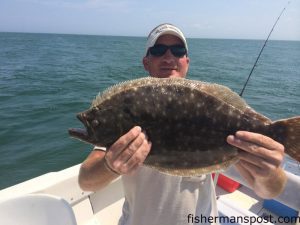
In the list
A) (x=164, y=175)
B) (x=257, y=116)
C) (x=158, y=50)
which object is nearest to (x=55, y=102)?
(x=158, y=50)

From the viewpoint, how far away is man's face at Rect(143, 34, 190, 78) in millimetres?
3154

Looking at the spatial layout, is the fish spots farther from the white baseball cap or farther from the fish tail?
the white baseball cap

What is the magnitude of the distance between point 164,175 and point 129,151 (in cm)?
88

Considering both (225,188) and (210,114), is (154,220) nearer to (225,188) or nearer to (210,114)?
(210,114)

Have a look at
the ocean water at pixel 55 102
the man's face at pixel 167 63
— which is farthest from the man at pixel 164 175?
the ocean water at pixel 55 102

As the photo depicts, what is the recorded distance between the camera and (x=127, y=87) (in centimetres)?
201

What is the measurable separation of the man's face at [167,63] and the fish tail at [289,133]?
141 cm

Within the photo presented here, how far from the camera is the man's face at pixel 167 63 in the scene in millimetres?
3154

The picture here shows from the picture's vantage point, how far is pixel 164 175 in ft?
8.97

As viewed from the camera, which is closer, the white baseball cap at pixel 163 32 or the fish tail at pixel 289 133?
the fish tail at pixel 289 133

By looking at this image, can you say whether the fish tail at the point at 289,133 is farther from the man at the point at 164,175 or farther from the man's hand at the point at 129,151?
the man's hand at the point at 129,151

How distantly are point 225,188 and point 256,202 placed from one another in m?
0.62

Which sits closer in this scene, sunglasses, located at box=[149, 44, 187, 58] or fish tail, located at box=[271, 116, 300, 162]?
fish tail, located at box=[271, 116, 300, 162]

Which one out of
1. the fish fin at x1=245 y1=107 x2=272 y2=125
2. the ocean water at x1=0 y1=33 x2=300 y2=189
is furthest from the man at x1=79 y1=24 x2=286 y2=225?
the ocean water at x1=0 y1=33 x2=300 y2=189
